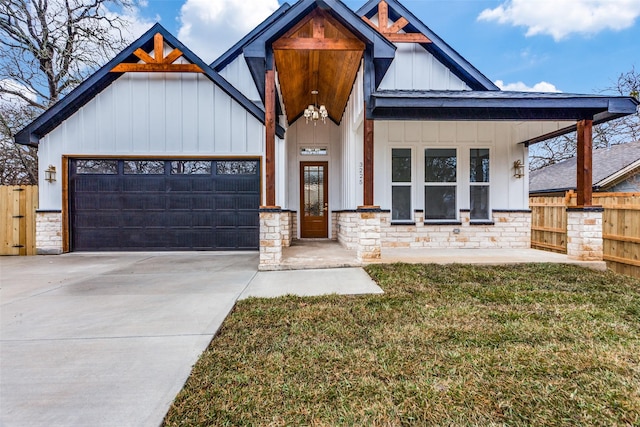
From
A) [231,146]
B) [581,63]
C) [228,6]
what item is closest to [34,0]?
[228,6]

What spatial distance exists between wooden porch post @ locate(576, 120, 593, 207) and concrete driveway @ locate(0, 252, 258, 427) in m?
6.28

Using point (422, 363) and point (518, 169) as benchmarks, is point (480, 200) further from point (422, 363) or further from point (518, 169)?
point (422, 363)

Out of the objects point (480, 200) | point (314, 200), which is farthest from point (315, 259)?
point (480, 200)

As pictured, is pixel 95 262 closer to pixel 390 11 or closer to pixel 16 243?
pixel 16 243

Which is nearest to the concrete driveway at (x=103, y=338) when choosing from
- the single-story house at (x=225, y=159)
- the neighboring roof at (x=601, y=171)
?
the single-story house at (x=225, y=159)

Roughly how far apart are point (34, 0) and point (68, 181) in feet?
29.8

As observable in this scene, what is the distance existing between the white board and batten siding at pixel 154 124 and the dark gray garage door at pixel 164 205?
359 mm

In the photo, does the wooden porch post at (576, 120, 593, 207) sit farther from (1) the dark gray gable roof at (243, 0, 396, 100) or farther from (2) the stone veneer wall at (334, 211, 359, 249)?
(2) the stone veneer wall at (334, 211, 359, 249)

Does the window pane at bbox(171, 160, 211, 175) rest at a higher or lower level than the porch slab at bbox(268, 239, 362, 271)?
higher

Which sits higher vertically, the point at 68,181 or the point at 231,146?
the point at 231,146

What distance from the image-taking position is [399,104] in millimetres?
5035

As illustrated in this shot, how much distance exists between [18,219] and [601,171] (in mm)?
17815

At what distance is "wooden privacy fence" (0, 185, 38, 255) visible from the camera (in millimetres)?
7113

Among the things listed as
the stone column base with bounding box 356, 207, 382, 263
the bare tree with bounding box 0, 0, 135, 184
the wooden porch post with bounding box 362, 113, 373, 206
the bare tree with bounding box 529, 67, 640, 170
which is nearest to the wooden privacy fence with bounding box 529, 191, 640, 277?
the stone column base with bounding box 356, 207, 382, 263
